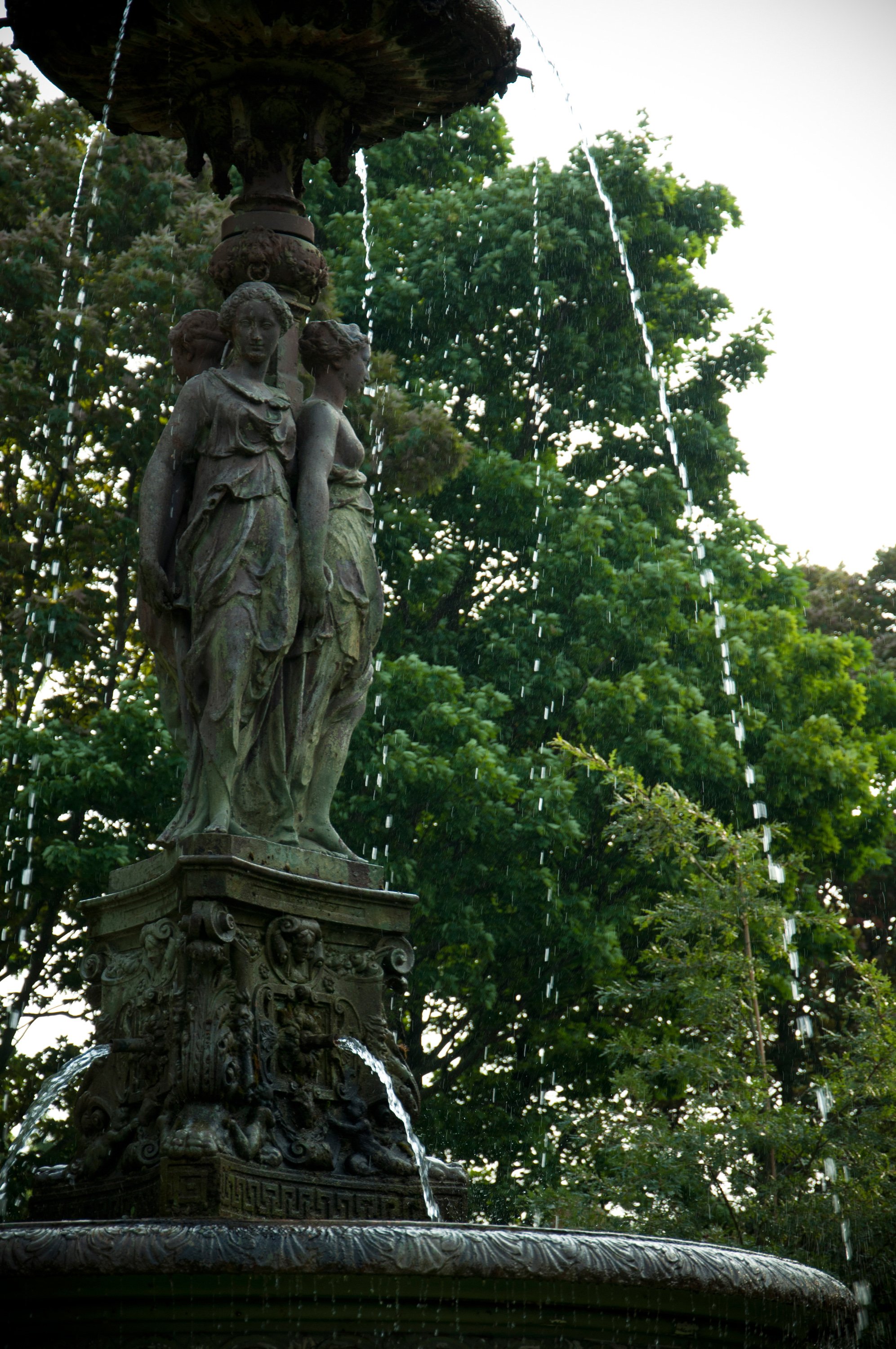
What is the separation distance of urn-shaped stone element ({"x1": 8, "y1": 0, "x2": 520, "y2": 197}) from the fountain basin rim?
182 inches

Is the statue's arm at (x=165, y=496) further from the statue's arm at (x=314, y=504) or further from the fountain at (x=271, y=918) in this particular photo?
the statue's arm at (x=314, y=504)

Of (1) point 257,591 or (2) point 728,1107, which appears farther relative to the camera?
(2) point 728,1107

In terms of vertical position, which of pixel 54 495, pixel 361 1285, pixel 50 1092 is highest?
pixel 54 495

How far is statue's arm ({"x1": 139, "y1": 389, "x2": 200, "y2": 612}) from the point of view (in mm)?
6348

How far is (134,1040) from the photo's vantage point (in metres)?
5.75

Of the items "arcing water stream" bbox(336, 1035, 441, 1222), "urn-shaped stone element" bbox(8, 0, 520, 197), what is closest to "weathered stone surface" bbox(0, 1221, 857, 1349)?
"arcing water stream" bbox(336, 1035, 441, 1222)

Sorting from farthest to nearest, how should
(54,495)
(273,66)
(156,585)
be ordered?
(54,495)
(273,66)
(156,585)

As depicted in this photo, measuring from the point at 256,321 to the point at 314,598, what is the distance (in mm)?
1126

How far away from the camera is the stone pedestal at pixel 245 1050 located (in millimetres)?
5371

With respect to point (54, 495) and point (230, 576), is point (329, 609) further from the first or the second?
point (54, 495)

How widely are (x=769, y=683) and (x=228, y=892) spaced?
1383 centimetres

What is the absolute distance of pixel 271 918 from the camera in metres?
5.82

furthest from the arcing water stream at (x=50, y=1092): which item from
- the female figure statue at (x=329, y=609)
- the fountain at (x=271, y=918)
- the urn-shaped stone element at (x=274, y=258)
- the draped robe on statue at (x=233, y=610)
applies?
the urn-shaped stone element at (x=274, y=258)

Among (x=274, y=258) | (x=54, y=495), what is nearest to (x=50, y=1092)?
(x=274, y=258)
